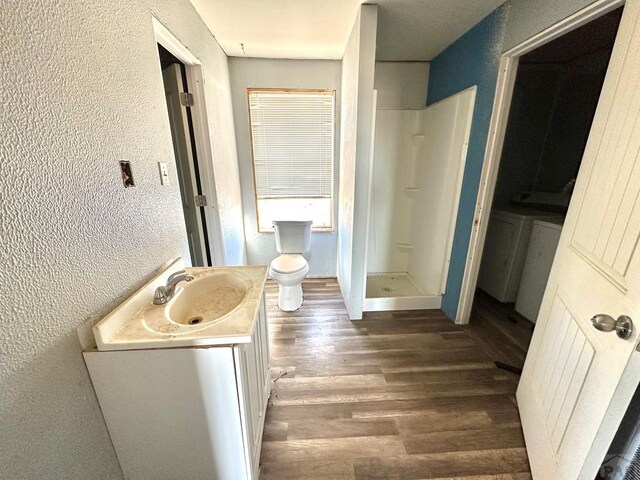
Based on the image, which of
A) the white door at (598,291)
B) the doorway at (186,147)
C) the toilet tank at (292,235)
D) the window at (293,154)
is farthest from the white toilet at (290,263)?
the white door at (598,291)

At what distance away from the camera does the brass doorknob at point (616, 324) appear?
69 cm

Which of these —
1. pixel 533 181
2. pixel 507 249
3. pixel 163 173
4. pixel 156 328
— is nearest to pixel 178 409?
pixel 156 328

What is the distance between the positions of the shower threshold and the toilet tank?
0.84 m

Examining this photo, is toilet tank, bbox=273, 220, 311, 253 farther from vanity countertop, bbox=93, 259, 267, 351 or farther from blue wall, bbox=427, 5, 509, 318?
vanity countertop, bbox=93, 259, 267, 351

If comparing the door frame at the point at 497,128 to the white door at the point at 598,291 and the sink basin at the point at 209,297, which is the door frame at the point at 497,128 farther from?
the sink basin at the point at 209,297

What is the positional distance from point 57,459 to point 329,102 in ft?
9.28

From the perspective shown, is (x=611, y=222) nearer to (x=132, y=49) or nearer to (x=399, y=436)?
(x=399, y=436)

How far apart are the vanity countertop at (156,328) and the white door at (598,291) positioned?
1.12 metres

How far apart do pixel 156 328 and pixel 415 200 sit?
251cm

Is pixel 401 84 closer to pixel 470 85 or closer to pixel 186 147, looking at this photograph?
pixel 470 85

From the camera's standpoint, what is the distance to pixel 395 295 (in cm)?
252

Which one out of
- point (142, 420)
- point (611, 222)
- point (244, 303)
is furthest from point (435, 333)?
point (142, 420)

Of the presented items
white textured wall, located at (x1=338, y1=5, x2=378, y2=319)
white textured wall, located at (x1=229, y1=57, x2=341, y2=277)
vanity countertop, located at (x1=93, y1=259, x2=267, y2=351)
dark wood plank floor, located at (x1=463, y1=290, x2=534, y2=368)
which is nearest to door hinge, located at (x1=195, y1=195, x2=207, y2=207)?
white textured wall, located at (x1=229, y1=57, x2=341, y2=277)

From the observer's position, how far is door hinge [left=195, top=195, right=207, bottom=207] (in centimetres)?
186
